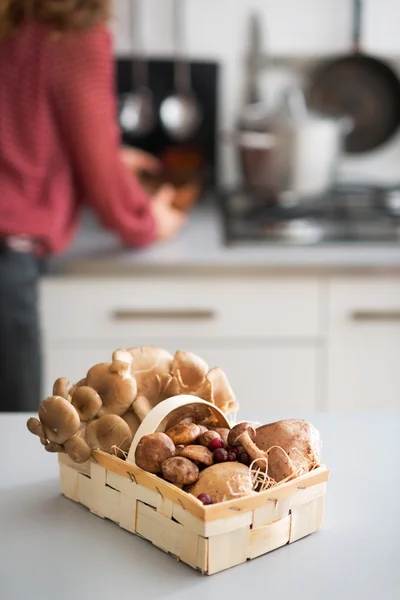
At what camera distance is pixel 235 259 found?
201 centimetres

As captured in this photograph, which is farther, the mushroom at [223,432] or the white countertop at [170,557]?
the mushroom at [223,432]

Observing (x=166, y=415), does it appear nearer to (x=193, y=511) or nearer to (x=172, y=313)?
(x=193, y=511)

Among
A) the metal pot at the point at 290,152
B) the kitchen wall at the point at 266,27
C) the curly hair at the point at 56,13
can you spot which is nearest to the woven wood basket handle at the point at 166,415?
the curly hair at the point at 56,13

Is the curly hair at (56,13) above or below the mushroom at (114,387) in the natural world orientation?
above

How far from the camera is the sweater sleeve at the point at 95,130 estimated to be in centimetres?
187

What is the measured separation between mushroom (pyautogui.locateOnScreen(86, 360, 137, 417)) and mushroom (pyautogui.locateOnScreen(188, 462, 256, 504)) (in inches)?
4.8

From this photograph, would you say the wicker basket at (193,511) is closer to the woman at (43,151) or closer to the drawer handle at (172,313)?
the woman at (43,151)

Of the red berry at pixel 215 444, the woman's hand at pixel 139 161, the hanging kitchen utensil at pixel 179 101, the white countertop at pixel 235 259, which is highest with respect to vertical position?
the hanging kitchen utensil at pixel 179 101

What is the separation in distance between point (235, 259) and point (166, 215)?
24 cm

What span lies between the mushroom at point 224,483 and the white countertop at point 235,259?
1.23 metres

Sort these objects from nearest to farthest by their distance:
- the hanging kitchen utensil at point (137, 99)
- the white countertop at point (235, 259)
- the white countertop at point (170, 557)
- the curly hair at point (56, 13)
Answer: the white countertop at point (170, 557)
the curly hair at point (56, 13)
the white countertop at point (235, 259)
the hanging kitchen utensil at point (137, 99)

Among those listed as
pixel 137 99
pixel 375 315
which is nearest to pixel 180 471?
pixel 375 315

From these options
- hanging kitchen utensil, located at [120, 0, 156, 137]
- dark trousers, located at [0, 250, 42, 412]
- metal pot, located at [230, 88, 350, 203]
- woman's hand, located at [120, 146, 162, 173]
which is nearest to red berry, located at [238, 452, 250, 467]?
dark trousers, located at [0, 250, 42, 412]

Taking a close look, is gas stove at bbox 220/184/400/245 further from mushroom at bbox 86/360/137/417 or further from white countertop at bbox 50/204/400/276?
mushroom at bbox 86/360/137/417
